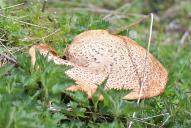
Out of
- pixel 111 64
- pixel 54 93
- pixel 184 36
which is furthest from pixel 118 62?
pixel 184 36

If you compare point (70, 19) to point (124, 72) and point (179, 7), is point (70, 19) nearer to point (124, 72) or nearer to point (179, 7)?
point (124, 72)

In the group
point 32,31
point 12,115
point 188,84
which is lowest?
point 188,84

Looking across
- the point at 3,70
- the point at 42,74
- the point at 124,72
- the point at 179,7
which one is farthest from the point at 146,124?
the point at 179,7

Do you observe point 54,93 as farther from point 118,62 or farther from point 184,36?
point 184,36

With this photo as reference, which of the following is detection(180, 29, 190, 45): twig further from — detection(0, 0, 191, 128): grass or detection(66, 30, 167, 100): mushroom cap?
detection(66, 30, 167, 100): mushroom cap

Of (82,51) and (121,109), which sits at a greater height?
(82,51)

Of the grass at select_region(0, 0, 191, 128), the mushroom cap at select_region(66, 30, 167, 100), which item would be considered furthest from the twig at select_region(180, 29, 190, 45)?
the mushroom cap at select_region(66, 30, 167, 100)

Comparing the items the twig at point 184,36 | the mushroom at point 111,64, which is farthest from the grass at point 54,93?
the twig at point 184,36
